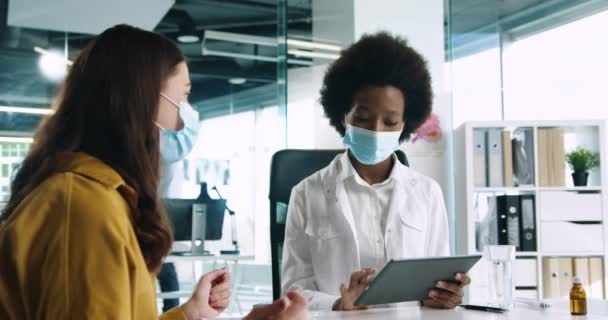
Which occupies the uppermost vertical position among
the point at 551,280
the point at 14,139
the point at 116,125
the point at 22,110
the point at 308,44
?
the point at 308,44

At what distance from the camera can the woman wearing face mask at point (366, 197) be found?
2.23m

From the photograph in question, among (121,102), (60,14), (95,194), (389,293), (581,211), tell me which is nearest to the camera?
(95,194)

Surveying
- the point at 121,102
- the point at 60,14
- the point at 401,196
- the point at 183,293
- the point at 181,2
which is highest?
the point at 181,2

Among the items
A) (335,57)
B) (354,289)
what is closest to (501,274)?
(354,289)

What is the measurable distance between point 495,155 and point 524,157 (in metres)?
0.17

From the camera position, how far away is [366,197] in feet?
7.66

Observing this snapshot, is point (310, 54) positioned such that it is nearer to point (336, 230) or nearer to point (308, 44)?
point (308, 44)

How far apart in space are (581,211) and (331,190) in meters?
2.33

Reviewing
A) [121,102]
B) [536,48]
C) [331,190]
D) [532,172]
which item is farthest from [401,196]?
[536,48]

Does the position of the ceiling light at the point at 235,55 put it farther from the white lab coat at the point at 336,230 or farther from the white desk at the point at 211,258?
the white lab coat at the point at 336,230

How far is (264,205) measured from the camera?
546 centimetres

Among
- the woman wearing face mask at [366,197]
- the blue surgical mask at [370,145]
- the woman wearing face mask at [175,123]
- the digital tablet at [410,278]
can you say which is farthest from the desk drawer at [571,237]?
the woman wearing face mask at [175,123]

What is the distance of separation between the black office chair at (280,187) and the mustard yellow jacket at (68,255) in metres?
1.35

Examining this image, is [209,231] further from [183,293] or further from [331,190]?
[331,190]
